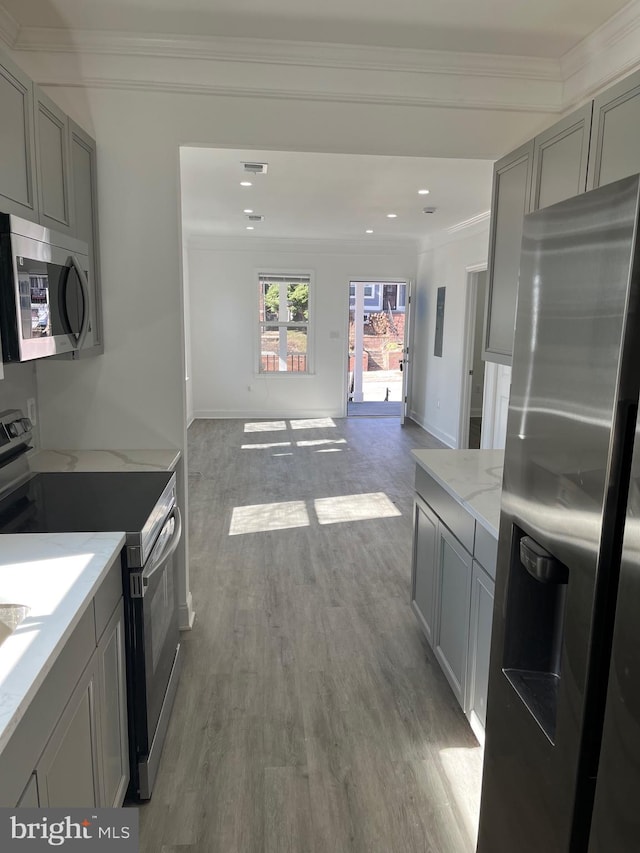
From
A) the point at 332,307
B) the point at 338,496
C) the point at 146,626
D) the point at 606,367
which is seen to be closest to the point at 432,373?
the point at 332,307

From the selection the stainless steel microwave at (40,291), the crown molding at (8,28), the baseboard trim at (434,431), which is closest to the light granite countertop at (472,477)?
the stainless steel microwave at (40,291)

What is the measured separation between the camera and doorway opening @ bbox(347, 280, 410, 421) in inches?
421

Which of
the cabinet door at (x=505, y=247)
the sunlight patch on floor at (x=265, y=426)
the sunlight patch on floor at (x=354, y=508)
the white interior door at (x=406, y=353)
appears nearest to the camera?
the cabinet door at (x=505, y=247)

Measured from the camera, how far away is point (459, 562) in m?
2.31

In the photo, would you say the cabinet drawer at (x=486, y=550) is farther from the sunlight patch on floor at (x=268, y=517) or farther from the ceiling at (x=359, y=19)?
the sunlight patch on floor at (x=268, y=517)

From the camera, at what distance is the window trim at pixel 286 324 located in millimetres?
8656

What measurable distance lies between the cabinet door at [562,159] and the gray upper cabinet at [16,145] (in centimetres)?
189

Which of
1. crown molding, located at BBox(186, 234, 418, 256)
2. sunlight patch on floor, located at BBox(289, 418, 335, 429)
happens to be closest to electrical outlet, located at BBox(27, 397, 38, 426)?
sunlight patch on floor, located at BBox(289, 418, 335, 429)

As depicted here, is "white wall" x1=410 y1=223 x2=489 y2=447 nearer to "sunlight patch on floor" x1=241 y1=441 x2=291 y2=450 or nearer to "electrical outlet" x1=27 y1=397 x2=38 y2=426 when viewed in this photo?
"sunlight patch on floor" x1=241 y1=441 x2=291 y2=450

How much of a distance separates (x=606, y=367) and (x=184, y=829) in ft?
6.05

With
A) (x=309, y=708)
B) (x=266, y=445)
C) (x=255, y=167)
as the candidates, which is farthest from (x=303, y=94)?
(x=266, y=445)

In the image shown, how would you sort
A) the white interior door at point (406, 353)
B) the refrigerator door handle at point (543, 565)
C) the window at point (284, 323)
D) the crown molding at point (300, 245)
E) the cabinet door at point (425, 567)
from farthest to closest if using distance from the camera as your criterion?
1. the window at point (284, 323)
2. the white interior door at point (406, 353)
3. the crown molding at point (300, 245)
4. the cabinet door at point (425, 567)
5. the refrigerator door handle at point (543, 565)

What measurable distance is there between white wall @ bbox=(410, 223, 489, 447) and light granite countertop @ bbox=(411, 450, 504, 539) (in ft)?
12.7

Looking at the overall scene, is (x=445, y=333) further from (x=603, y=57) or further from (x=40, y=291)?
(x=40, y=291)
